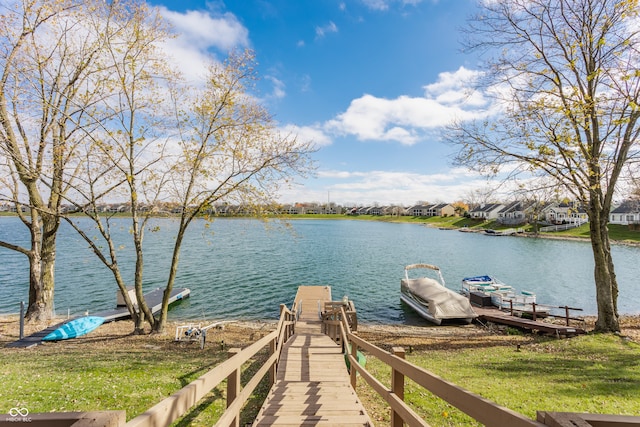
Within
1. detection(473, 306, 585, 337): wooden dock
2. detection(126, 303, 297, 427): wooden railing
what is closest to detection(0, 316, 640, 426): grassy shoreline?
detection(473, 306, 585, 337): wooden dock

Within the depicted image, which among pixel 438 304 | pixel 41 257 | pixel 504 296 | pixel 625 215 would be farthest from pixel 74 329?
pixel 625 215

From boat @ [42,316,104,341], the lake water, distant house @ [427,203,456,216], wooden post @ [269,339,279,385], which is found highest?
distant house @ [427,203,456,216]

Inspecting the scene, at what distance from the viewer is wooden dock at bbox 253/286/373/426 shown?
4.53m

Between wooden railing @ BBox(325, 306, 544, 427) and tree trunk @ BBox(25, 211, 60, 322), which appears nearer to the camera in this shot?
wooden railing @ BBox(325, 306, 544, 427)

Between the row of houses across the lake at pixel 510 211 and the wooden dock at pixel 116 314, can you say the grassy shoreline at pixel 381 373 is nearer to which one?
the wooden dock at pixel 116 314

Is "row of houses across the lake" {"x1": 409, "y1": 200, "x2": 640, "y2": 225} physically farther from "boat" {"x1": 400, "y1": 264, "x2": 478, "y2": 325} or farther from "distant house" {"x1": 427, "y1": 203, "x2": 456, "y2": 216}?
"boat" {"x1": 400, "y1": 264, "x2": 478, "y2": 325}

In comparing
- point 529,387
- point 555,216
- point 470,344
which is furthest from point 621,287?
point 555,216

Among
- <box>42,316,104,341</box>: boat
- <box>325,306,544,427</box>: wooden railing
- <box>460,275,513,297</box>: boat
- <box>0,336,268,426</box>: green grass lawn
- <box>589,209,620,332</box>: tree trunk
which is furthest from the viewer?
<box>460,275,513,297</box>: boat

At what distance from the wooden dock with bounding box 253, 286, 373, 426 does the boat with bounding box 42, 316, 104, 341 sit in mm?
10636

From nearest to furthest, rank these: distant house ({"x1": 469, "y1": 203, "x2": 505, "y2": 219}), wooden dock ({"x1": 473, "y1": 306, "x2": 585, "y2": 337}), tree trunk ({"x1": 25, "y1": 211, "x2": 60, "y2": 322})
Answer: tree trunk ({"x1": 25, "y1": 211, "x2": 60, "y2": 322}) < wooden dock ({"x1": 473, "y1": 306, "x2": 585, "y2": 337}) < distant house ({"x1": 469, "y1": 203, "x2": 505, "y2": 219})

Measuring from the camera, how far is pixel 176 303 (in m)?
24.1

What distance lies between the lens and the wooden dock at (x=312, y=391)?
453 cm

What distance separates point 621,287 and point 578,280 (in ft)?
10.9

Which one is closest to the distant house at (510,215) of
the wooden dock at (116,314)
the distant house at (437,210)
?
the distant house at (437,210)
